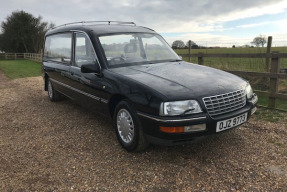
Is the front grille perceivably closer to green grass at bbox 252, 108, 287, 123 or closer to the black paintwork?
the black paintwork

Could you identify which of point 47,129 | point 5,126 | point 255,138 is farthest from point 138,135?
point 5,126

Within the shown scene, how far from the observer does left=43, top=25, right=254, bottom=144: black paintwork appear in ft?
9.76

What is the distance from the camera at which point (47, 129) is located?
15.7 feet

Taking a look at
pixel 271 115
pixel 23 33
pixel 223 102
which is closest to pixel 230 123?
pixel 223 102

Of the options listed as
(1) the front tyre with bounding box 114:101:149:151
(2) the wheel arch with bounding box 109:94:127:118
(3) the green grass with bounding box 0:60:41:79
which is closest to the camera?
(1) the front tyre with bounding box 114:101:149:151

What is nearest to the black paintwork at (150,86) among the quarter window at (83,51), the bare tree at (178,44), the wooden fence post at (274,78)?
the quarter window at (83,51)

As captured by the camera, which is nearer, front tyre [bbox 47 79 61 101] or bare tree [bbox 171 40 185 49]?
front tyre [bbox 47 79 61 101]

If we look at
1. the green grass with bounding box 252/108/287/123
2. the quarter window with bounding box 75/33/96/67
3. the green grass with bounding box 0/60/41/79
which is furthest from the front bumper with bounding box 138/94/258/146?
the green grass with bounding box 0/60/41/79

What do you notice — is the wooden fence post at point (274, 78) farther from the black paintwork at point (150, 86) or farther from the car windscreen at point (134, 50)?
the car windscreen at point (134, 50)

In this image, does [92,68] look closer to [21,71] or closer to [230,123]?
[230,123]

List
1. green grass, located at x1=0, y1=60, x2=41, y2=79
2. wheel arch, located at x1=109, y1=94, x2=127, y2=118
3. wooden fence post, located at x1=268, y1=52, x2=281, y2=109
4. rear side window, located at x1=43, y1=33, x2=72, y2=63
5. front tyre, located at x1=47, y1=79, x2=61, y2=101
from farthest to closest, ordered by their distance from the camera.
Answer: green grass, located at x1=0, y1=60, x2=41, y2=79 < front tyre, located at x1=47, y1=79, x2=61, y2=101 < wooden fence post, located at x1=268, y1=52, x2=281, y2=109 < rear side window, located at x1=43, y1=33, x2=72, y2=63 < wheel arch, located at x1=109, y1=94, x2=127, y2=118

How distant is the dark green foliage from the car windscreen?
4552 centimetres

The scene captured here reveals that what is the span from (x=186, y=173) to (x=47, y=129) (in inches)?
115

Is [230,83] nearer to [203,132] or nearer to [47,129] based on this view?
[203,132]
